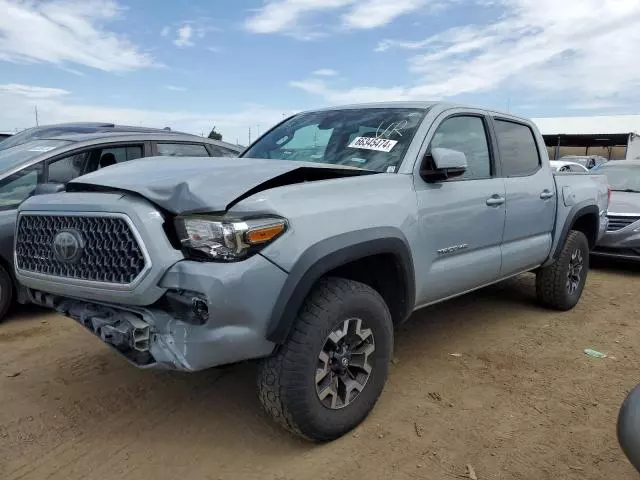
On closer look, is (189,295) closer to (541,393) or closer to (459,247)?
(459,247)

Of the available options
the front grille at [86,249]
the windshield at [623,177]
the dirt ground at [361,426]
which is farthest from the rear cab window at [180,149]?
the windshield at [623,177]

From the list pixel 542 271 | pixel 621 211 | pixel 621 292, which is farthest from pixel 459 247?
pixel 621 211

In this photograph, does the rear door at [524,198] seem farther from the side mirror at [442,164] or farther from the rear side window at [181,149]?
the rear side window at [181,149]

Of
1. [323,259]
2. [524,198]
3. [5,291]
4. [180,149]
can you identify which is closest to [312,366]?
[323,259]

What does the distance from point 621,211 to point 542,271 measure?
314 cm

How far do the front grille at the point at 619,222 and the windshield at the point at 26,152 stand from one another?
6.78 metres

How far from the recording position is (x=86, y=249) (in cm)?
260

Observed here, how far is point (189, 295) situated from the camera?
2350 mm

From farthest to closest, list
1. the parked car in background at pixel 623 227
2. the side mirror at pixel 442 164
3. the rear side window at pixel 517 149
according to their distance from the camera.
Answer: the parked car in background at pixel 623 227, the rear side window at pixel 517 149, the side mirror at pixel 442 164

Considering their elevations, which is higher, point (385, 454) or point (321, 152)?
point (321, 152)

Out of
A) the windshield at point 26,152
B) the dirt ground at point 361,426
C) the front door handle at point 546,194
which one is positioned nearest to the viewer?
the dirt ground at point 361,426

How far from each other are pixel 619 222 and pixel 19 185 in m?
7.18

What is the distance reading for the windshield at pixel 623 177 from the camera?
820cm

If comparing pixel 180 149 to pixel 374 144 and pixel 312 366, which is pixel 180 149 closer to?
pixel 374 144
